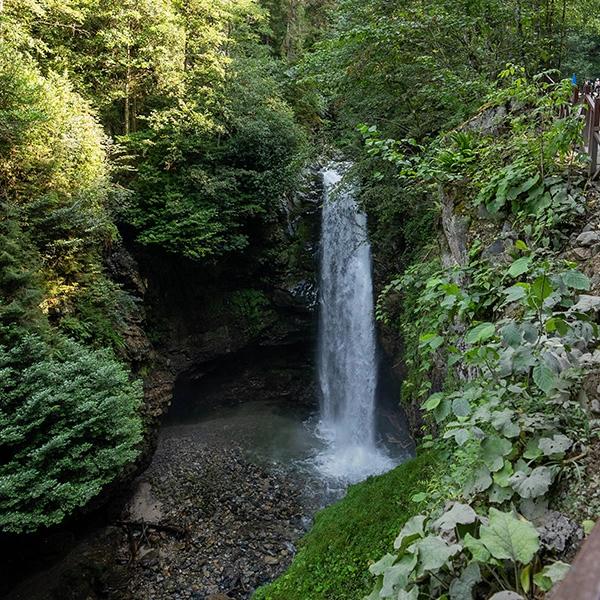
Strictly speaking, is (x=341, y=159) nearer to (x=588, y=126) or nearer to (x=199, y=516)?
(x=588, y=126)

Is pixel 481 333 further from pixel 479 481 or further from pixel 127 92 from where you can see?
pixel 127 92

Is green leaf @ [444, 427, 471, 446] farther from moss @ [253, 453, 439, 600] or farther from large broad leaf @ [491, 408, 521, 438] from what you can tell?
moss @ [253, 453, 439, 600]

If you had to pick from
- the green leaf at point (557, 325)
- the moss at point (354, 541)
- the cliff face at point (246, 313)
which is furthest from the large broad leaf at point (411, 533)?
the cliff face at point (246, 313)

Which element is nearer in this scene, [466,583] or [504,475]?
[466,583]

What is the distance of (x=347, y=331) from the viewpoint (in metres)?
13.7

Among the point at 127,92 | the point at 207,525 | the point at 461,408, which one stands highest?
the point at 127,92

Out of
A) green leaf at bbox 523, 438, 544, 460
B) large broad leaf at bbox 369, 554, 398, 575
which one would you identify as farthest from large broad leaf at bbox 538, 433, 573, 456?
large broad leaf at bbox 369, 554, 398, 575

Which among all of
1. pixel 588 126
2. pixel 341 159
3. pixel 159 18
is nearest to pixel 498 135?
pixel 588 126

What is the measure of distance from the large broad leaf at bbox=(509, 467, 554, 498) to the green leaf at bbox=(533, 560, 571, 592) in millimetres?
354

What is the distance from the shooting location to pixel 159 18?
1018cm

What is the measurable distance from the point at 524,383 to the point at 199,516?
895 centimetres

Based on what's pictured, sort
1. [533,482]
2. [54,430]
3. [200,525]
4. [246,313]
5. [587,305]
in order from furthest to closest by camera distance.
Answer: [246,313] → [200,525] → [54,430] → [587,305] → [533,482]

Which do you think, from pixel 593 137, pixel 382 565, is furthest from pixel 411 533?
pixel 593 137

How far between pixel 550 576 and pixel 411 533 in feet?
1.94
